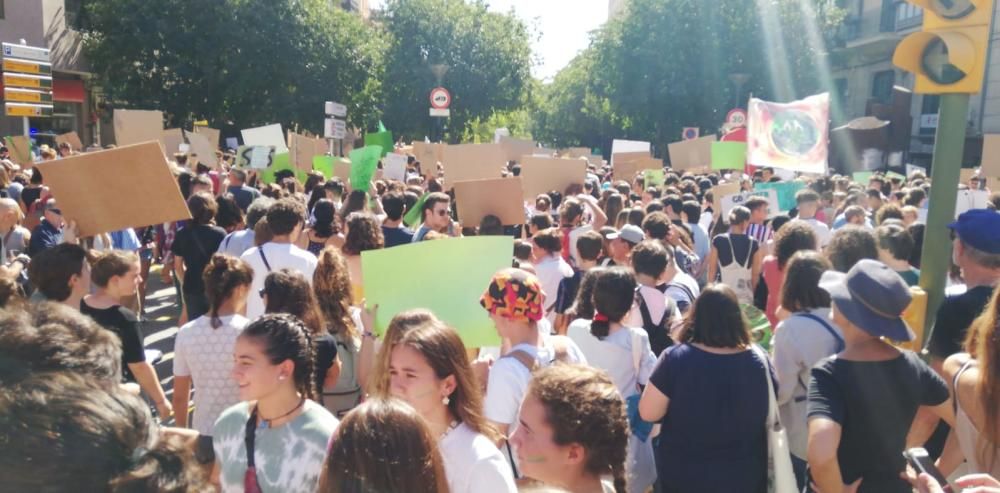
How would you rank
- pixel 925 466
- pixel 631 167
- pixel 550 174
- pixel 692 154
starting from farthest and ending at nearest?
pixel 692 154
pixel 631 167
pixel 550 174
pixel 925 466

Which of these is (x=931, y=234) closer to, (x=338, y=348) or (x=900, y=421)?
(x=900, y=421)

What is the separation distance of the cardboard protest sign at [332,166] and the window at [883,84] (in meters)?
28.9

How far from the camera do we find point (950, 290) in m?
4.04

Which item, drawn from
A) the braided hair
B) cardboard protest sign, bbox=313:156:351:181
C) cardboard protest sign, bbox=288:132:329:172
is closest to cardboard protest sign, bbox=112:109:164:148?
cardboard protest sign, bbox=288:132:329:172

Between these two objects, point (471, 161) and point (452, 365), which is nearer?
point (452, 365)

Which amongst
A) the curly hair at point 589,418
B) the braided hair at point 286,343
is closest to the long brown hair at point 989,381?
the curly hair at point 589,418

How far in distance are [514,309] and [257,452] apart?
1.13 meters

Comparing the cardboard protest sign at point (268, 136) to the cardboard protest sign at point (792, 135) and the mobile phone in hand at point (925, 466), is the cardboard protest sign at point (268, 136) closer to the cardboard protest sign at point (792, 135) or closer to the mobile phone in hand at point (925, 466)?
the cardboard protest sign at point (792, 135)

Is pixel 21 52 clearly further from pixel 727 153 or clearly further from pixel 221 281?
pixel 221 281

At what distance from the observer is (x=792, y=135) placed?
10438 mm

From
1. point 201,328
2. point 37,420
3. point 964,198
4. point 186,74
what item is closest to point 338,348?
point 201,328

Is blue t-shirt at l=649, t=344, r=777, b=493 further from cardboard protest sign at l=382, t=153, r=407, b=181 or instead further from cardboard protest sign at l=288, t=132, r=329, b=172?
cardboard protest sign at l=288, t=132, r=329, b=172

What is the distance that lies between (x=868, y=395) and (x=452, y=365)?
1.50m

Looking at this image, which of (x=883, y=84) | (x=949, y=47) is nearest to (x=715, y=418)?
(x=949, y=47)
